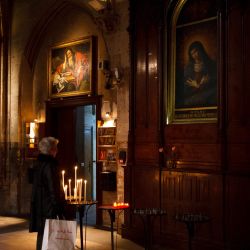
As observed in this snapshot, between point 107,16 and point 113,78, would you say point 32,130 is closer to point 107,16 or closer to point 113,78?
point 113,78

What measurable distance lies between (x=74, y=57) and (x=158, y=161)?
3.23 m

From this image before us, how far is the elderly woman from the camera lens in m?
5.18

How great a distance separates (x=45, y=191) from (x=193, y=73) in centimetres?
303

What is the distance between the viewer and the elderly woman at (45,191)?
5.18 m

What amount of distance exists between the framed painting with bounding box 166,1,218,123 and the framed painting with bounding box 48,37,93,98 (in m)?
2.29

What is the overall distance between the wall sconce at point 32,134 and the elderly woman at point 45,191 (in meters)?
5.18

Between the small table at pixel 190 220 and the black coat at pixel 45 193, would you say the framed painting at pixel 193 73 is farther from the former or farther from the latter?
the black coat at pixel 45 193

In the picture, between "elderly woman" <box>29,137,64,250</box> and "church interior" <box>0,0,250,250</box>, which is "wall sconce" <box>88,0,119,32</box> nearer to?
"church interior" <box>0,0,250,250</box>

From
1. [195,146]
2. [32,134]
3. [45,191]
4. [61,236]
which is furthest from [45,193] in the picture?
[32,134]

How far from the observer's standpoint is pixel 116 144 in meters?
8.57

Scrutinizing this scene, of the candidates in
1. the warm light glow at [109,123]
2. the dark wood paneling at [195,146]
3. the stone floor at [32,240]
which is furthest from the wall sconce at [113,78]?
the stone floor at [32,240]

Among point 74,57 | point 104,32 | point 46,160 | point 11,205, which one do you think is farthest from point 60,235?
point 11,205

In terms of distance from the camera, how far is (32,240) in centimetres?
795

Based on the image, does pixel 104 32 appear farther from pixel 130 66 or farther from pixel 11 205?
pixel 11 205
